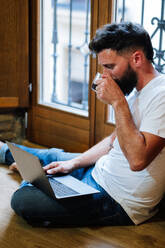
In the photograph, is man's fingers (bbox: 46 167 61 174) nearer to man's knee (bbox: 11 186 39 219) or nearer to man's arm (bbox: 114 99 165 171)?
man's knee (bbox: 11 186 39 219)

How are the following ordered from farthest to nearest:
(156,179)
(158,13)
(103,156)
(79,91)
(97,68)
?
(79,91) < (97,68) < (158,13) < (103,156) < (156,179)

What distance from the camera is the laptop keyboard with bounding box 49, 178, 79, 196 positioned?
212 cm

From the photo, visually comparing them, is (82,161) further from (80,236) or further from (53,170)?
(80,236)

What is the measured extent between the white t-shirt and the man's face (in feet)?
0.23

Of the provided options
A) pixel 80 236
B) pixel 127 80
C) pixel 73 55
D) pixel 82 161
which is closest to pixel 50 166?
pixel 82 161

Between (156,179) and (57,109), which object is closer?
(156,179)

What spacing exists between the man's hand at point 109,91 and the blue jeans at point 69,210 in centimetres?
45

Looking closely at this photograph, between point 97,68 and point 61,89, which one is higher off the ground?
point 97,68

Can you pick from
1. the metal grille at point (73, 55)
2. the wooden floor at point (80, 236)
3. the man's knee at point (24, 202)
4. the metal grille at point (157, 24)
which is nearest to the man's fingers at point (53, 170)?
the man's knee at point (24, 202)

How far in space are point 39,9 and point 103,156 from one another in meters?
1.31

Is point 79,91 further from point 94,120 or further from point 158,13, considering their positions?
point 158,13

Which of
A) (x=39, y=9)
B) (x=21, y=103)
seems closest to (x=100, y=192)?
(x=21, y=103)

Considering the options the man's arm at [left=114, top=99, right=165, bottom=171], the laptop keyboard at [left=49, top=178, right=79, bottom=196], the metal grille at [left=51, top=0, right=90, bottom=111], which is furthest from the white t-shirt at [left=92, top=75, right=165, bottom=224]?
the metal grille at [left=51, top=0, right=90, bottom=111]

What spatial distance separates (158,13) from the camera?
255 centimetres
